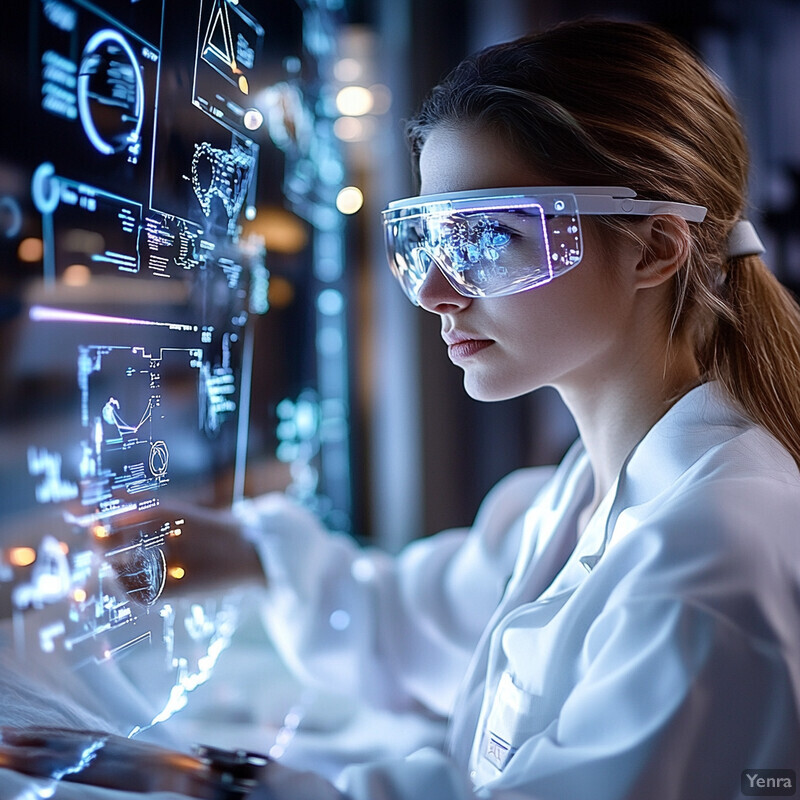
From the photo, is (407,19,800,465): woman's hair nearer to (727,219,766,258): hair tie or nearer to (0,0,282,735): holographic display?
(727,219,766,258): hair tie

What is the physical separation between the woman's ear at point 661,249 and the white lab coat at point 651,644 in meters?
0.13

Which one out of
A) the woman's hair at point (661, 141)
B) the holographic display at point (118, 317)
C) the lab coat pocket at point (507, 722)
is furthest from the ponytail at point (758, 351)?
the holographic display at point (118, 317)

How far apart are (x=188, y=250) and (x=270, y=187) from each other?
0.32 meters

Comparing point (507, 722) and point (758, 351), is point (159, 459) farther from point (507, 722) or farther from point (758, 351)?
point (758, 351)

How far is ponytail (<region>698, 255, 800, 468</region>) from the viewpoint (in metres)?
0.82

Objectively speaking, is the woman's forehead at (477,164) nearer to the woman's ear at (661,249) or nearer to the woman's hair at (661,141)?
the woman's hair at (661,141)

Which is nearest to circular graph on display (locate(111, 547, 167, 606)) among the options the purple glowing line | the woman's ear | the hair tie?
the purple glowing line

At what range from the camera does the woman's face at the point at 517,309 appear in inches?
31.2

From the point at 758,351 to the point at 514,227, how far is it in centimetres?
31

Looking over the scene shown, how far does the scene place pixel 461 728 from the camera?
877 millimetres

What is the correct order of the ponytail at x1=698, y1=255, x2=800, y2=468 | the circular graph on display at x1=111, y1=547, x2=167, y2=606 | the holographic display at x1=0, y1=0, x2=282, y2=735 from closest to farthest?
the holographic display at x1=0, y1=0, x2=282, y2=735, the circular graph on display at x1=111, y1=547, x2=167, y2=606, the ponytail at x1=698, y1=255, x2=800, y2=468

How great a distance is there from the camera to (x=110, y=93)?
64cm

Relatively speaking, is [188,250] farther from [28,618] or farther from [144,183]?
[28,618]

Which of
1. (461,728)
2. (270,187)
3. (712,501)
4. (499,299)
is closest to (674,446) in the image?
(712,501)
